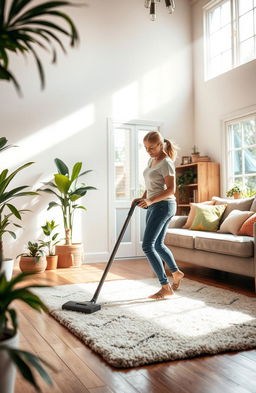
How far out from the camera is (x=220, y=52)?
623 centimetres

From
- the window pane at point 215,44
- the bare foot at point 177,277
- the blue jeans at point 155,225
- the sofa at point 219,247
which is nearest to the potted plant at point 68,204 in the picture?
the sofa at point 219,247

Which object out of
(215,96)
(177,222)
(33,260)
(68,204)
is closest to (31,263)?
(33,260)

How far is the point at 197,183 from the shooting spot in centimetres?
607

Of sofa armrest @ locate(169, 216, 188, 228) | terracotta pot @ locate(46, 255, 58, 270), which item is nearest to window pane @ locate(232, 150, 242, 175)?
sofa armrest @ locate(169, 216, 188, 228)

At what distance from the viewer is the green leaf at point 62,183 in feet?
16.8

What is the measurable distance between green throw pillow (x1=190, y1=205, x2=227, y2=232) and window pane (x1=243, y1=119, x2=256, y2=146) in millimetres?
1176

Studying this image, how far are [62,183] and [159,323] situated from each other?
2894mm

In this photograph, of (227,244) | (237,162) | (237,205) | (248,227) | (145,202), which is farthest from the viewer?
(237,162)

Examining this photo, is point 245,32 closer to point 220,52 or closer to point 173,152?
point 220,52

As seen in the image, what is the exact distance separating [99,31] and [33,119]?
1665mm

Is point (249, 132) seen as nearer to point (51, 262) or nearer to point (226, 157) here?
point (226, 157)

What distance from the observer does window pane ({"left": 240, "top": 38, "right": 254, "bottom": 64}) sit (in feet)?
18.4

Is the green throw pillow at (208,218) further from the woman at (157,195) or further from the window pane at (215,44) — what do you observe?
the window pane at (215,44)

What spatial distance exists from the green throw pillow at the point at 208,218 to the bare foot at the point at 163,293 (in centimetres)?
160
